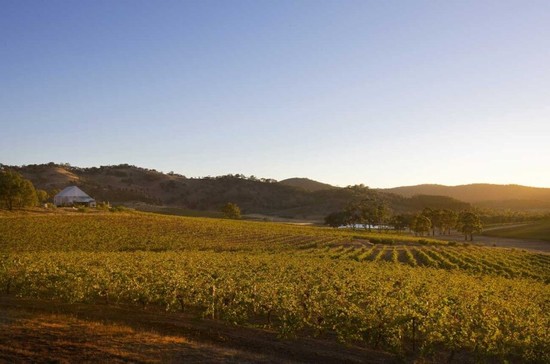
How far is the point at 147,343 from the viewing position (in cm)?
1700

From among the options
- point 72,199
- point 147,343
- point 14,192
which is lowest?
point 147,343

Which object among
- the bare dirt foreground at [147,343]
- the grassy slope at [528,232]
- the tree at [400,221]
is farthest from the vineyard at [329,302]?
Answer: the tree at [400,221]

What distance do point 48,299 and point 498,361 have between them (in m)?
21.9

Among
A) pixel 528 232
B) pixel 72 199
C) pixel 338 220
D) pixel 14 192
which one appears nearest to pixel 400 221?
pixel 338 220

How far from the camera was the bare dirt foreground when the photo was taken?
52.0 ft

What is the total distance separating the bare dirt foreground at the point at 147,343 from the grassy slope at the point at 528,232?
4742 inches

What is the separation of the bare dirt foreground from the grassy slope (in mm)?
120438

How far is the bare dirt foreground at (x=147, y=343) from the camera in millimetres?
15844

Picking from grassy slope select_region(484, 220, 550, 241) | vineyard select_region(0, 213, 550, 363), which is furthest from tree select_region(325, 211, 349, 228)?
vineyard select_region(0, 213, 550, 363)

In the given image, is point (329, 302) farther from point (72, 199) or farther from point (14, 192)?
point (72, 199)

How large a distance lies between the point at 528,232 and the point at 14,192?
127 metres

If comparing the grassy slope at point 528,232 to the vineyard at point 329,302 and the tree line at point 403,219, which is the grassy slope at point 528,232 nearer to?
the tree line at point 403,219

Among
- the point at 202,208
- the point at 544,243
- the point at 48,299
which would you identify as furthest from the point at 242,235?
the point at 202,208

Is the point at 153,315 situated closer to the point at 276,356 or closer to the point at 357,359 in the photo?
the point at 276,356
